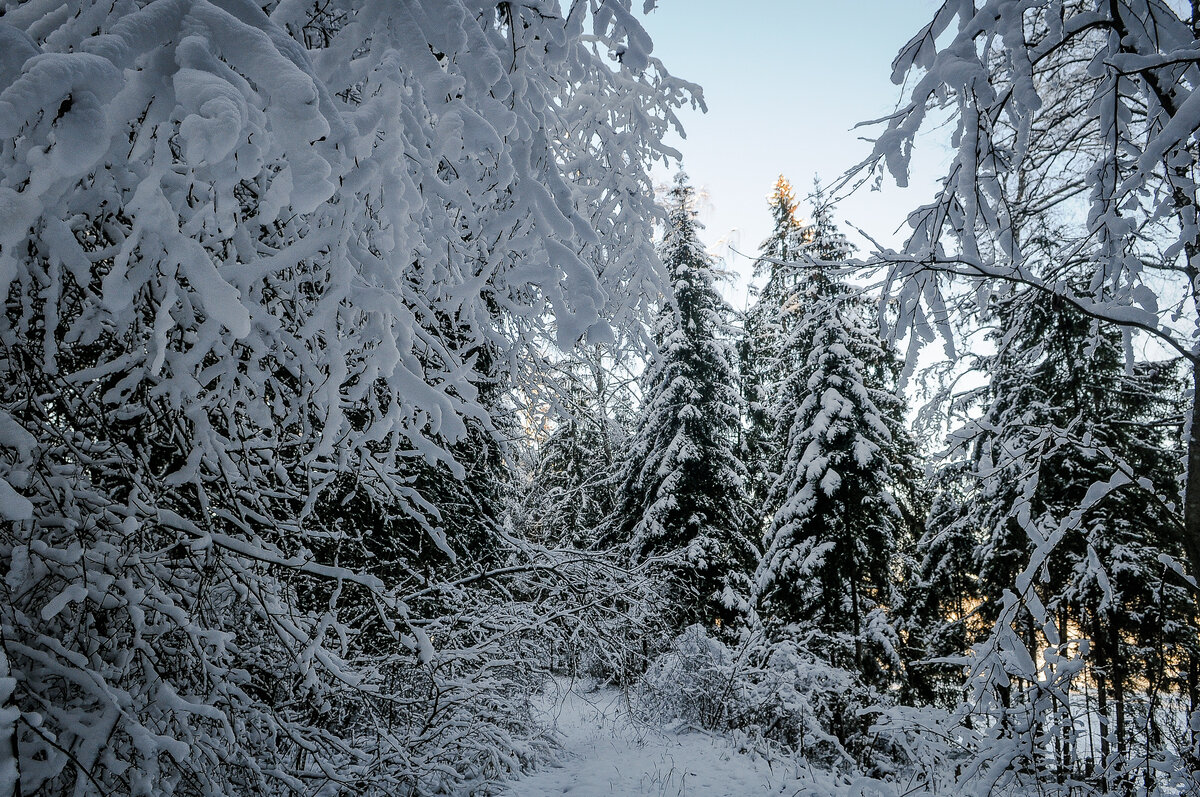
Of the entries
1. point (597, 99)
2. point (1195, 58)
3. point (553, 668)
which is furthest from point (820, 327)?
point (1195, 58)

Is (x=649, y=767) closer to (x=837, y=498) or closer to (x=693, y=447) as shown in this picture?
(x=837, y=498)

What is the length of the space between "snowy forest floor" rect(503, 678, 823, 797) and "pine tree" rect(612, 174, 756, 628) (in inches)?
176

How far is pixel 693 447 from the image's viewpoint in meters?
13.9

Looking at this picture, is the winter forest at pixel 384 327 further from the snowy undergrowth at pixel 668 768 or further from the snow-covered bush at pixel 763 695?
the snow-covered bush at pixel 763 695

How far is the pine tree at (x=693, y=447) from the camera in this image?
1358 cm

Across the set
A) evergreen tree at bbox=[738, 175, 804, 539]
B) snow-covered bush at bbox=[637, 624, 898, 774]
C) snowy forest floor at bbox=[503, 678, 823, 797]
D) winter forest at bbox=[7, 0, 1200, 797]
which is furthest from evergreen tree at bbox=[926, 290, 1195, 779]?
evergreen tree at bbox=[738, 175, 804, 539]

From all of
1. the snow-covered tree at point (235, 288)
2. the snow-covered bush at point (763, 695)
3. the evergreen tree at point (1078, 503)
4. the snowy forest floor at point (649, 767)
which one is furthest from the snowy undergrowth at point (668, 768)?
the evergreen tree at point (1078, 503)

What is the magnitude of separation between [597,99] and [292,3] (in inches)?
99.4

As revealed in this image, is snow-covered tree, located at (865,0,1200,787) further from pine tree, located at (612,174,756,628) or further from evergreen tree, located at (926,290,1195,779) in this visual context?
pine tree, located at (612,174,756,628)

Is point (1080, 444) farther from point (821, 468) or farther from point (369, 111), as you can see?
point (821, 468)

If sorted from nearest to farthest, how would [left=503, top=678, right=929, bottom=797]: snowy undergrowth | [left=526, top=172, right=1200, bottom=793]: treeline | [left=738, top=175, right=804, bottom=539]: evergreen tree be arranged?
[left=503, top=678, right=929, bottom=797]: snowy undergrowth
[left=526, top=172, right=1200, bottom=793]: treeline
[left=738, top=175, right=804, bottom=539]: evergreen tree

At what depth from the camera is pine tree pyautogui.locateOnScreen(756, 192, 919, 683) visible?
1225cm

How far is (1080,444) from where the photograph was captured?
3.19m

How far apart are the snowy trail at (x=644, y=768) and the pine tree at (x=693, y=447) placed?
4551mm
